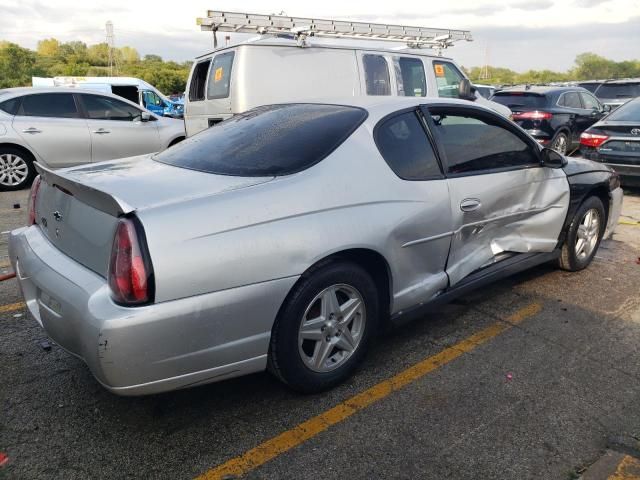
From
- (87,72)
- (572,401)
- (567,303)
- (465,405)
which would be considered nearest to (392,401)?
(465,405)

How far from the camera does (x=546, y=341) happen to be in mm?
3543

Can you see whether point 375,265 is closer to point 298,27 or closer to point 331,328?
point 331,328

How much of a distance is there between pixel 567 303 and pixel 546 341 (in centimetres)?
78

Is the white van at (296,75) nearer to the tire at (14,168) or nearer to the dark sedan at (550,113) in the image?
the tire at (14,168)

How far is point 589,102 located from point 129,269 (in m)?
13.0

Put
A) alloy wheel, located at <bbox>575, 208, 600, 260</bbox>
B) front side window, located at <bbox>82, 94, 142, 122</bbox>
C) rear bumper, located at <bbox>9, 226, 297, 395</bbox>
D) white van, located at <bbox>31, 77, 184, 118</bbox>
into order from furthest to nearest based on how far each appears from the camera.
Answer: white van, located at <bbox>31, 77, 184, 118</bbox>
front side window, located at <bbox>82, 94, 142, 122</bbox>
alloy wheel, located at <bbox>575, 208, 600, 260</bbox>
rear bumper, located at <bbox>9, 226, 297, 395</bbox>

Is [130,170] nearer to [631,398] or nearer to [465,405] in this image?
[465,405]

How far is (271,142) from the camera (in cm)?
312

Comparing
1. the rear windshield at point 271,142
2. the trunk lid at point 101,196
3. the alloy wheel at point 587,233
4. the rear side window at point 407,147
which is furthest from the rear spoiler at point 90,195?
the alloy wheel at point 587,233

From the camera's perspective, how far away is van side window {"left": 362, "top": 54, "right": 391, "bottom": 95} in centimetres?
827

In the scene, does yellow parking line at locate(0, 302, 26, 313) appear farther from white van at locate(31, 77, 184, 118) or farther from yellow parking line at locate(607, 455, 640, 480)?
white van at locate(31, 77, 184, 118)

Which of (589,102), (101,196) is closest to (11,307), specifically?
(101,196)

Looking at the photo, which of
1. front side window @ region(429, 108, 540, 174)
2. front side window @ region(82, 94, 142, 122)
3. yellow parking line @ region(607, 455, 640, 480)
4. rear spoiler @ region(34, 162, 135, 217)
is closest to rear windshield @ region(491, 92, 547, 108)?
front side window @ region(82, 94, 142, 122)

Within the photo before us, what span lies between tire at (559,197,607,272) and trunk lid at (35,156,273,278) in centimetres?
294
